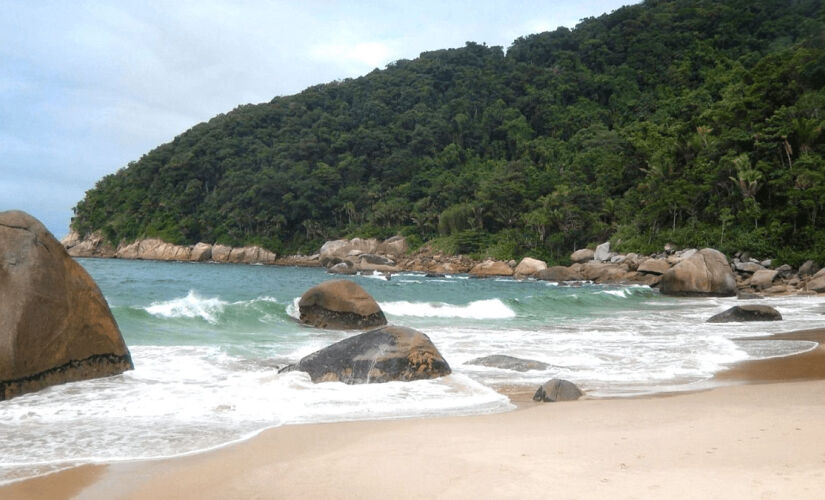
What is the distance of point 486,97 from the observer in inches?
3669

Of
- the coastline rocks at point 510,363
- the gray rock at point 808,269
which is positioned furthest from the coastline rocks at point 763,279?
the coastline rocks at point 510,363

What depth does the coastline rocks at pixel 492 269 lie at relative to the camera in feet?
169

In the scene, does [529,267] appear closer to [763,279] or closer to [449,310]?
[763,279]

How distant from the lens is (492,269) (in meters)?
52.3

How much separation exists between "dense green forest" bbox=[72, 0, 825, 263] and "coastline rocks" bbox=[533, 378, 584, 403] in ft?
116

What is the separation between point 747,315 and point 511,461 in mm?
14813

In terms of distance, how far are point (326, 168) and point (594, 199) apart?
39954mm

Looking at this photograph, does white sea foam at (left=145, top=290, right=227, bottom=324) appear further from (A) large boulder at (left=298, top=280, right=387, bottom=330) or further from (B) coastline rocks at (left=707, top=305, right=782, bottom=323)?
(B) coastline rocks at (left=707, top=305, right=782, bottom=323)

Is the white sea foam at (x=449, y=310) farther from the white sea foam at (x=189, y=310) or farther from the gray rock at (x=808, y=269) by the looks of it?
the gray rock at (x=808, y=269)

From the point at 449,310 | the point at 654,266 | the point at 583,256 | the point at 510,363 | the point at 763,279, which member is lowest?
the point at 449,310

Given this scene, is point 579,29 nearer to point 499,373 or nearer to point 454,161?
point 454,161

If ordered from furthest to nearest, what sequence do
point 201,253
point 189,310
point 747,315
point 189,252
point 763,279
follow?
point 189,252, point 201,253, point 763,279, point 747,315, point 189,310

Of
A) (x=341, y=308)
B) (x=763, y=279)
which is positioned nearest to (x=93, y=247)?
(x=763, y=279)

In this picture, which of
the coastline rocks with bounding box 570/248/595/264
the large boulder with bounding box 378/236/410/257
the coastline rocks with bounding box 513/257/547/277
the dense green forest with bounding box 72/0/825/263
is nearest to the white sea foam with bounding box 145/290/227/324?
the dense green forest with bounding box 72/0/825/263
